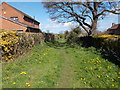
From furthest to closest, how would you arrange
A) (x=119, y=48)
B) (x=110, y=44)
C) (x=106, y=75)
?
(x=110, y=44) → (x=119, y=48) → (x=106, y=75)

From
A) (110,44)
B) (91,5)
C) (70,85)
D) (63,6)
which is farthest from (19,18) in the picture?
(70,85)

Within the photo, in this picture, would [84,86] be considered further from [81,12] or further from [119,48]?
[81,12]

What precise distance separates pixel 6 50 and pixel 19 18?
26099mm

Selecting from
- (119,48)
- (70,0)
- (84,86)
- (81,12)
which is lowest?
(84,86)

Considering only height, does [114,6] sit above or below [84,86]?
above

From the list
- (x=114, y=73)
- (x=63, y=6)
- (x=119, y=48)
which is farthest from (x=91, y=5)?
(x=114, y=73)

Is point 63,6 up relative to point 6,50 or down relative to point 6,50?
up

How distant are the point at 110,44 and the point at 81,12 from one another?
9400 mm

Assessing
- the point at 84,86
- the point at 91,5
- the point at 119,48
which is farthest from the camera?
the point at 91,5

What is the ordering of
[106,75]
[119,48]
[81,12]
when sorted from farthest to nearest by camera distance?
[81,12] < [119,48] < [106,75]

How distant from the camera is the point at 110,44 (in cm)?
926

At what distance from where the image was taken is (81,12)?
1706cm

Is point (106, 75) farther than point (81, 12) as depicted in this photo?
No

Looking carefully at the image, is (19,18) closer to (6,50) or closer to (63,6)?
(63,6)
